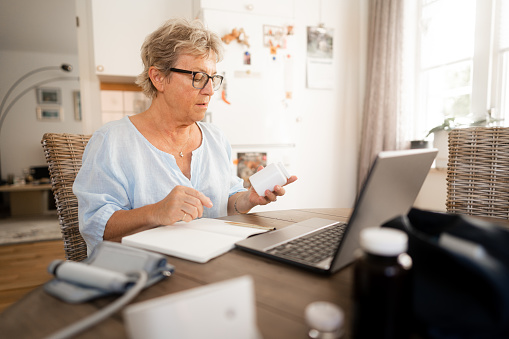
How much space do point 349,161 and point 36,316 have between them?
2.91 meters

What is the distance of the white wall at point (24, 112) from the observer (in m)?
5.88

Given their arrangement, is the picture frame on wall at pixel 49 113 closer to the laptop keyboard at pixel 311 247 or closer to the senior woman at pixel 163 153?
the senior woman at pixel 163 153

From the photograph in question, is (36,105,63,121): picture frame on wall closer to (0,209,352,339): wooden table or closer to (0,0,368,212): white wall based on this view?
(0,0,368,212): white wall

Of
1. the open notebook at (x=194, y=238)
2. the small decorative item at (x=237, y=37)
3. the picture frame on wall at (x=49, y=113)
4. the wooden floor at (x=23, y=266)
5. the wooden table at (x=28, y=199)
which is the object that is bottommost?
the wooden floor at (x=23, y=266)

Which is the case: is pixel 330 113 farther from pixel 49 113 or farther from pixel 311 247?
pixel 49 113

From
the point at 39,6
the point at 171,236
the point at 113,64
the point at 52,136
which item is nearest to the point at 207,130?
the point at 52,136

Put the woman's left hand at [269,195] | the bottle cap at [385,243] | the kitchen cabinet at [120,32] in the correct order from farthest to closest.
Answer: the kitchen cabinet at [120,32], the woman's left hand at [269,195], the bottle cap at [385,243]

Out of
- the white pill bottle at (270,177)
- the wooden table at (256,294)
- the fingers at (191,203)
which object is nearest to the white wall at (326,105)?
the white pill bottle at (270,177)

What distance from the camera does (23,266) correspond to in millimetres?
2789

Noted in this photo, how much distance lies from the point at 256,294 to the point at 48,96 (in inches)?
273

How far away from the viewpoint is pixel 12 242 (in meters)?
3.44

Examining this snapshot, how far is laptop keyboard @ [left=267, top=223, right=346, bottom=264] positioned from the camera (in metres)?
0.64

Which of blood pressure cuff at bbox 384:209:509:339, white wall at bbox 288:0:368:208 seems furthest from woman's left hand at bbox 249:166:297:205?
white wall at bbox 288:0:368:208

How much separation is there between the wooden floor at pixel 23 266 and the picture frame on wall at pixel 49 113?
353 cm
